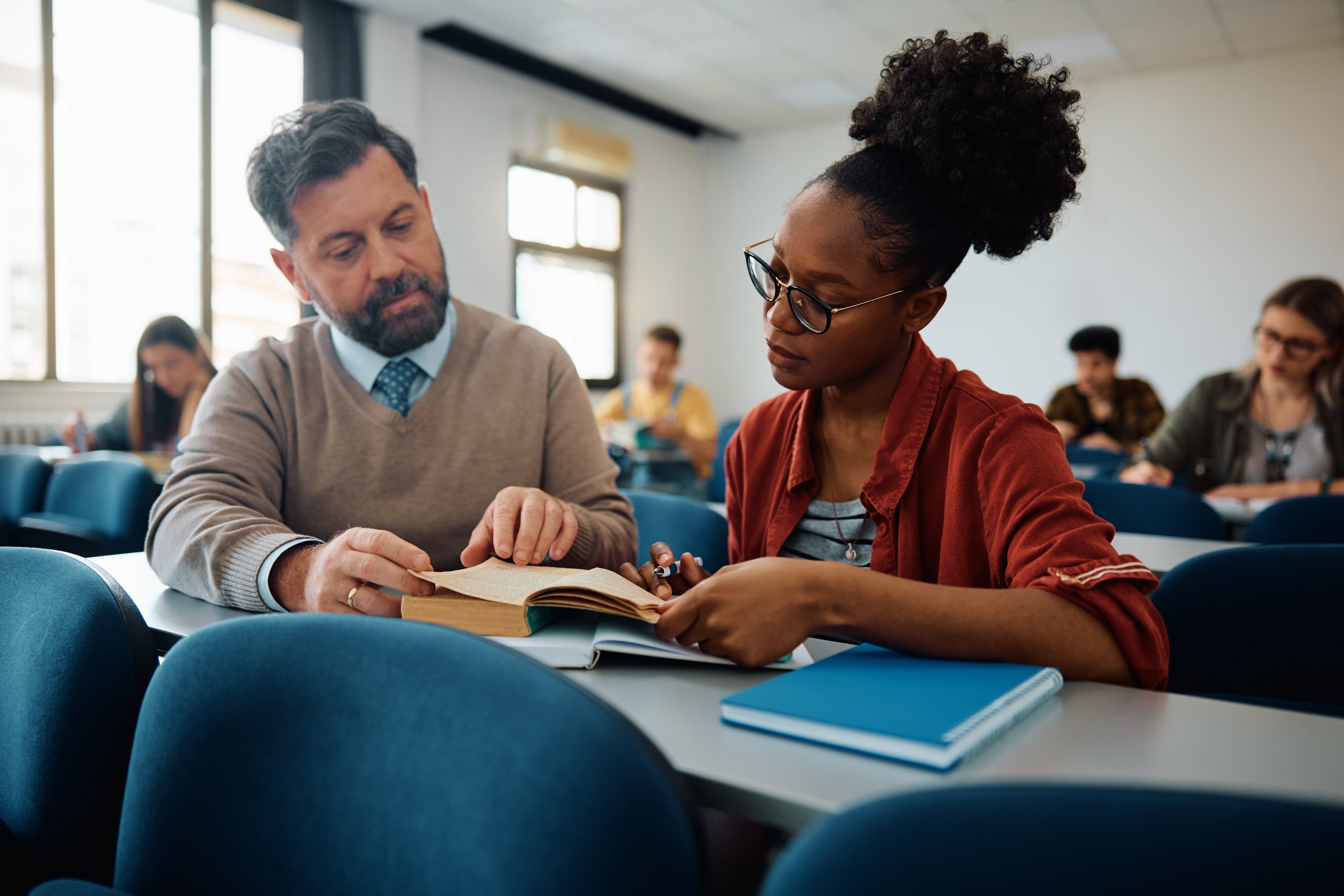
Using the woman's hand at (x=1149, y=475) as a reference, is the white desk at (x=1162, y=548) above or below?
below

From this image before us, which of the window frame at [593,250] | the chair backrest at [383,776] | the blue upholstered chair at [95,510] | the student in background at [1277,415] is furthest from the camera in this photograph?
the window frame at [593,250]

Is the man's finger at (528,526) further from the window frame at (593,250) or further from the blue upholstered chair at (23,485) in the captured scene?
the window frame at (593,250)

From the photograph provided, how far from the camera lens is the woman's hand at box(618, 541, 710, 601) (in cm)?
103

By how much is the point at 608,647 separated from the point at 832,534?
521mm

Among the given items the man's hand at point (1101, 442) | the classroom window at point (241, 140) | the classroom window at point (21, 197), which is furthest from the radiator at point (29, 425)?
the man's hand at point (1101, 442)

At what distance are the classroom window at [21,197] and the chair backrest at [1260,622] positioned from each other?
16.5 ft

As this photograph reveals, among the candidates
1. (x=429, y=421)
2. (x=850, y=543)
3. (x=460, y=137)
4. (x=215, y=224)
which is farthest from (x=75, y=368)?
(x=850, y=543)

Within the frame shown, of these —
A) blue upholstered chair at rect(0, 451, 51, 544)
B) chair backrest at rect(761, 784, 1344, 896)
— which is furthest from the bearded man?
blue upholstered chair at rect(0, 451, 51, 544)

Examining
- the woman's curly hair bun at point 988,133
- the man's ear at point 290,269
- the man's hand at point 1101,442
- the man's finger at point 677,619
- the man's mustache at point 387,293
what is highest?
the woman's curly hair bun at point 988,133

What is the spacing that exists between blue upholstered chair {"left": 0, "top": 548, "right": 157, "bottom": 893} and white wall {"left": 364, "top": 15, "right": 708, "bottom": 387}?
4.49 m

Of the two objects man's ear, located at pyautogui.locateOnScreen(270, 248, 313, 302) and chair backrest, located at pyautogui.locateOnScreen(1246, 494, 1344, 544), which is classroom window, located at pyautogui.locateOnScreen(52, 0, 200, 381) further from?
chair backrest, located at pyautogui.locateOnScreen(1246, 494, 1344, 544)

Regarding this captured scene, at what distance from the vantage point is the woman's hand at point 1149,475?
2.87 m

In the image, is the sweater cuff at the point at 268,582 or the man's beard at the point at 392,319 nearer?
the sweater cuff at the point at 268,582

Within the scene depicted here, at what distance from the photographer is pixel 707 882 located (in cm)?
50
